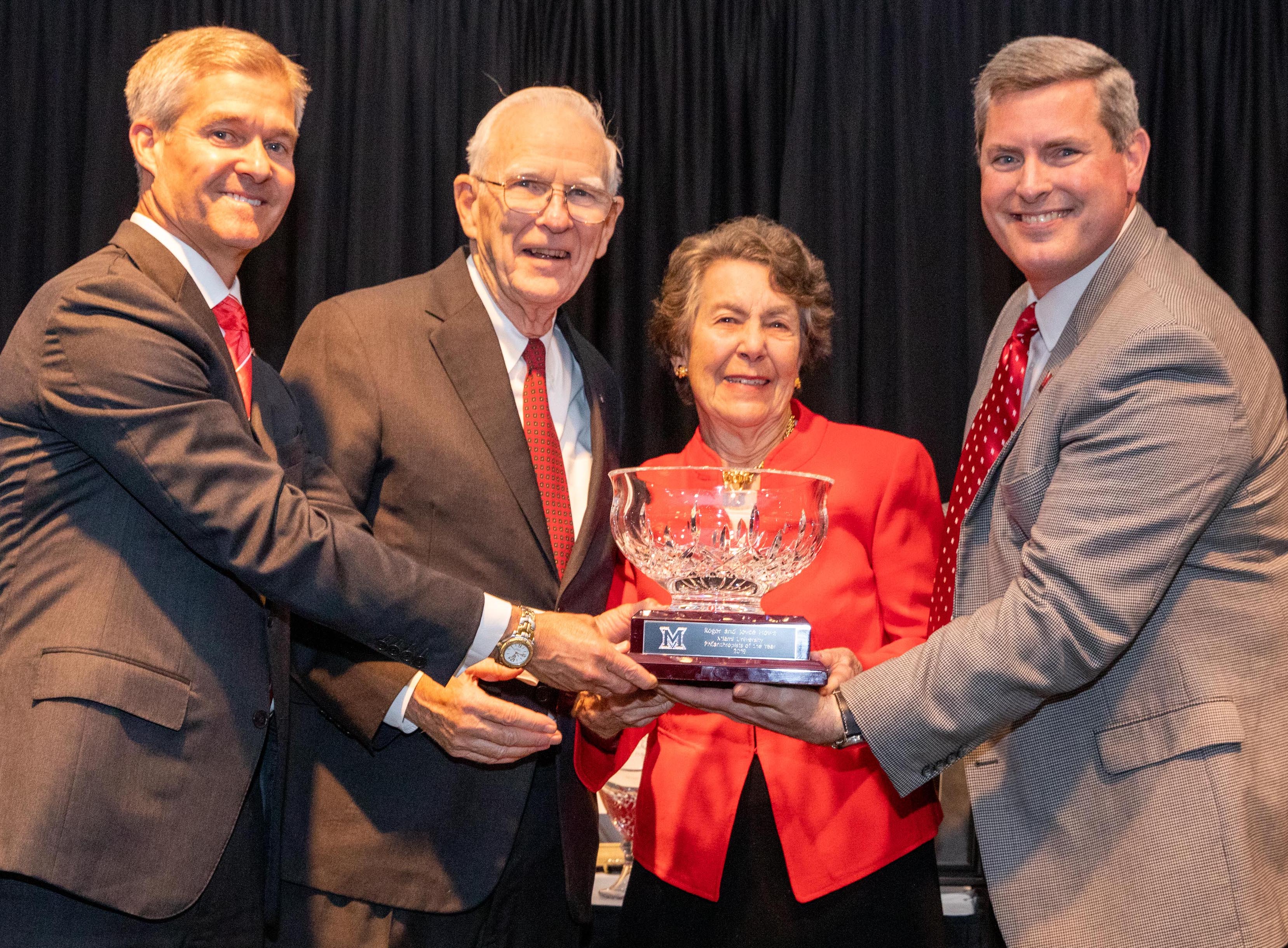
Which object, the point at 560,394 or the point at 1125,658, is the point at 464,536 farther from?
the point at 1125,658

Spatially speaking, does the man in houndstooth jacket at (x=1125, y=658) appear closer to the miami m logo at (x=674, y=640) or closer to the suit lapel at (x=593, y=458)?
the miami m logo at (x=674, y=640)

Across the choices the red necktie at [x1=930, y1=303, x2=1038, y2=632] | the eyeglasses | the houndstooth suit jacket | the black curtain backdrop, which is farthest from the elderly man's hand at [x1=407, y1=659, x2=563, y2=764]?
the black curtain backdrop

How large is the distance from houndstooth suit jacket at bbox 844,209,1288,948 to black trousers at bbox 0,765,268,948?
95 cm

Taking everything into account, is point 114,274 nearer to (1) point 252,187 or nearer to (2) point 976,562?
(1) point 252,187

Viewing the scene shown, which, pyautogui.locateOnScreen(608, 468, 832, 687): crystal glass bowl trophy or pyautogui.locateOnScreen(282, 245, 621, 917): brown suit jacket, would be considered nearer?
pyautogui.locateOnScreen(608, 468, 832, 687): crystal glass bowl trophy

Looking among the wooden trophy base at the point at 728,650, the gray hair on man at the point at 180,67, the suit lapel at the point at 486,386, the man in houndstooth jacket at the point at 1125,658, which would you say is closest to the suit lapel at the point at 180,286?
the gray hair on man at the point at 180,67

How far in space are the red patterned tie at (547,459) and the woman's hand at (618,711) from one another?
9.4 inches

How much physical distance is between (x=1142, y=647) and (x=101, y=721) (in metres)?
1.47

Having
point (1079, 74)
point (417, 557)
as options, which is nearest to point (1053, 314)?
point (1079, 74)

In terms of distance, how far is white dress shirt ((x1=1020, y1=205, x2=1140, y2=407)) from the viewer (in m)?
1.99

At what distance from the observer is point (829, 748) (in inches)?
80.6

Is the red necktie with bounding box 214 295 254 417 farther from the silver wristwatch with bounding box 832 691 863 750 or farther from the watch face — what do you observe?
the silver wristwatch with bounding box 832 691 863 750

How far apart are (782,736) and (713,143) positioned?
2.22m

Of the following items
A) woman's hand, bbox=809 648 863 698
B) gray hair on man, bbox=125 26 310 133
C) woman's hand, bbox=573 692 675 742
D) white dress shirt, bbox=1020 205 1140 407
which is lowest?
woman's hand, bbox=573 692 675 742
